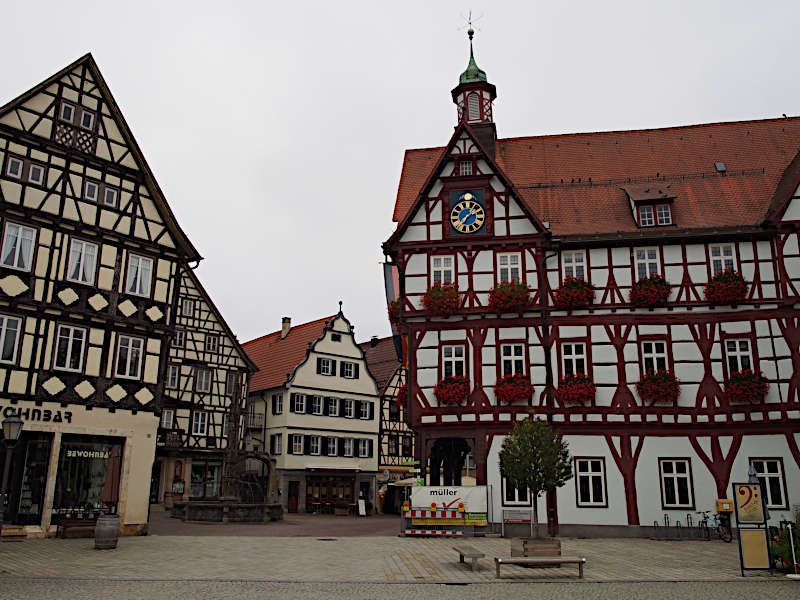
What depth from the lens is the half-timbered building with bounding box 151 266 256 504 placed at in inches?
1550

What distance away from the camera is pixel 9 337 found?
70.0ft

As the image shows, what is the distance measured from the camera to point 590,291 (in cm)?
2591

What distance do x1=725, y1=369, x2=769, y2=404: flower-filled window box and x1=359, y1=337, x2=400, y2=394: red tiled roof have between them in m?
27.3

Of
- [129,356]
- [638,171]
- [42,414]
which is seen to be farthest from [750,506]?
[42,414]

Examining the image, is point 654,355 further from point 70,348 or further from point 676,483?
point 70,348

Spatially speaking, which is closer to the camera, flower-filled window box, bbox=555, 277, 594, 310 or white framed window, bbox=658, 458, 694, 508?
white framed window, bbox=658, 458, 694, 508

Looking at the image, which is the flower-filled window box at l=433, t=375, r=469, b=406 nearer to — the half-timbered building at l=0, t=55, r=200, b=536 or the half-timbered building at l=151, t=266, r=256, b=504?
the half-timbered building at l=0, t=55, r=200, b=536

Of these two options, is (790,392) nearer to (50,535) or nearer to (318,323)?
(50,535)

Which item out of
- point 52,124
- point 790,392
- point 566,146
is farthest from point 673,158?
point 52,124

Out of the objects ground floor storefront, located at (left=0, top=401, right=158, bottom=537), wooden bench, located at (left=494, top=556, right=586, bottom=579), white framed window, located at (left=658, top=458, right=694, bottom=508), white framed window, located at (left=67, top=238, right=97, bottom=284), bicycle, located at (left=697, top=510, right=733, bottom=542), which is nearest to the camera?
wooden bench, located at (left=494, top=556, right=586, bottom=579)

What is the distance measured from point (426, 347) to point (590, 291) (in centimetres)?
605

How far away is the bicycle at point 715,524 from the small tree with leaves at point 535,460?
891 centimetres

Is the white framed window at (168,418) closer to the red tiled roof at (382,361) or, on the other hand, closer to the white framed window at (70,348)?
the red tiled roof at (382,361)

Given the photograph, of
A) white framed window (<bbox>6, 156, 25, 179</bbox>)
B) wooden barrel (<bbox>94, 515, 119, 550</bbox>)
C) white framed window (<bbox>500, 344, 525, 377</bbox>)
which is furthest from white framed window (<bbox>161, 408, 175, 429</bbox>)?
wooden barrel (<bbox>94, 515, 119, 550</bbox>)
